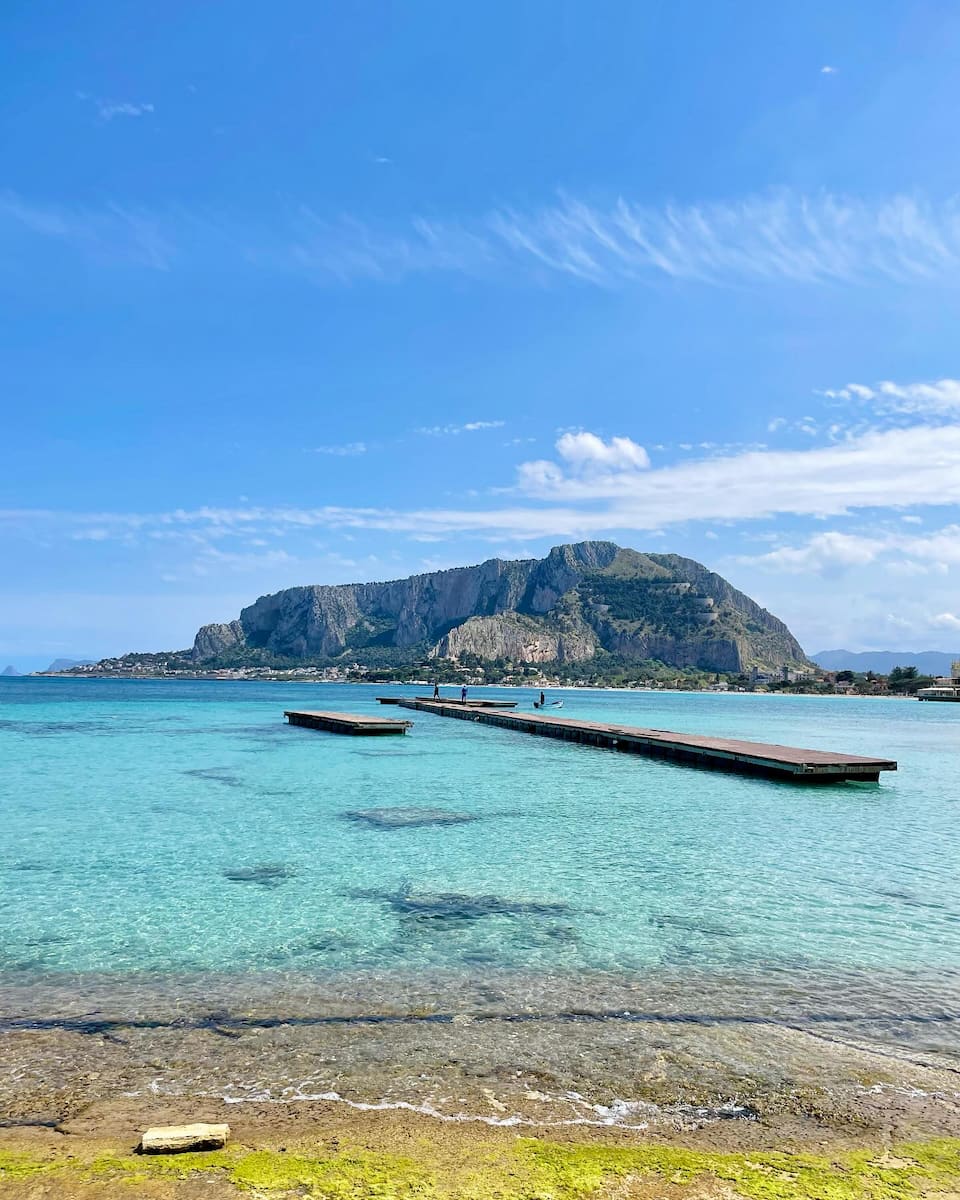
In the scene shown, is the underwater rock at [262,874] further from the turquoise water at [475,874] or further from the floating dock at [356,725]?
the floating dock at [356,725]

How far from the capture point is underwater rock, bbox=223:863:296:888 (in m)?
13.3

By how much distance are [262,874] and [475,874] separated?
359 centimetres

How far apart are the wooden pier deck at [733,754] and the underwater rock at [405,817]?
13881mm

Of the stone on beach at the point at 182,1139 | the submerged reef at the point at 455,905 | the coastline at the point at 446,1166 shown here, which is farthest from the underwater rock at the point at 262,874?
the stone on beach at the point at 182,1139

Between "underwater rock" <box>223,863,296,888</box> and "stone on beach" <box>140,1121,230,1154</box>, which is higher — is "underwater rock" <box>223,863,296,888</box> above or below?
below

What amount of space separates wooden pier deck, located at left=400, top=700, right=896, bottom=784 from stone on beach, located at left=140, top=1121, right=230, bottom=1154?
25.9 m

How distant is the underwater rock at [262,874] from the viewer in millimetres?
13267

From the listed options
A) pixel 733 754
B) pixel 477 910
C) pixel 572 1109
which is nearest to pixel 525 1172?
pixel 572 1109

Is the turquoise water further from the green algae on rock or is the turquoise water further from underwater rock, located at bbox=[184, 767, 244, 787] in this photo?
the green algae on rock

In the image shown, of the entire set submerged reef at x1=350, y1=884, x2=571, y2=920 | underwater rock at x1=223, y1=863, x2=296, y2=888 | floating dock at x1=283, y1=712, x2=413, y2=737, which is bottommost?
floating dock at x1=283, y1=712, x2=413, y2=737

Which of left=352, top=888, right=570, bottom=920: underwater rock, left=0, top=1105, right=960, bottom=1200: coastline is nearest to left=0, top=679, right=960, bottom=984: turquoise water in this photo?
left=352, top=888, right=570, bottom=920: underwater rock

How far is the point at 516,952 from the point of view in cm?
956

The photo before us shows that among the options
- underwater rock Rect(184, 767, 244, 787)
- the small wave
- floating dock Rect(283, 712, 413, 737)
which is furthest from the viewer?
floating dock Rect(283, 712, 413, 737)

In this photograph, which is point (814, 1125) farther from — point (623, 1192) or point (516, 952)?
point (516, 952)
